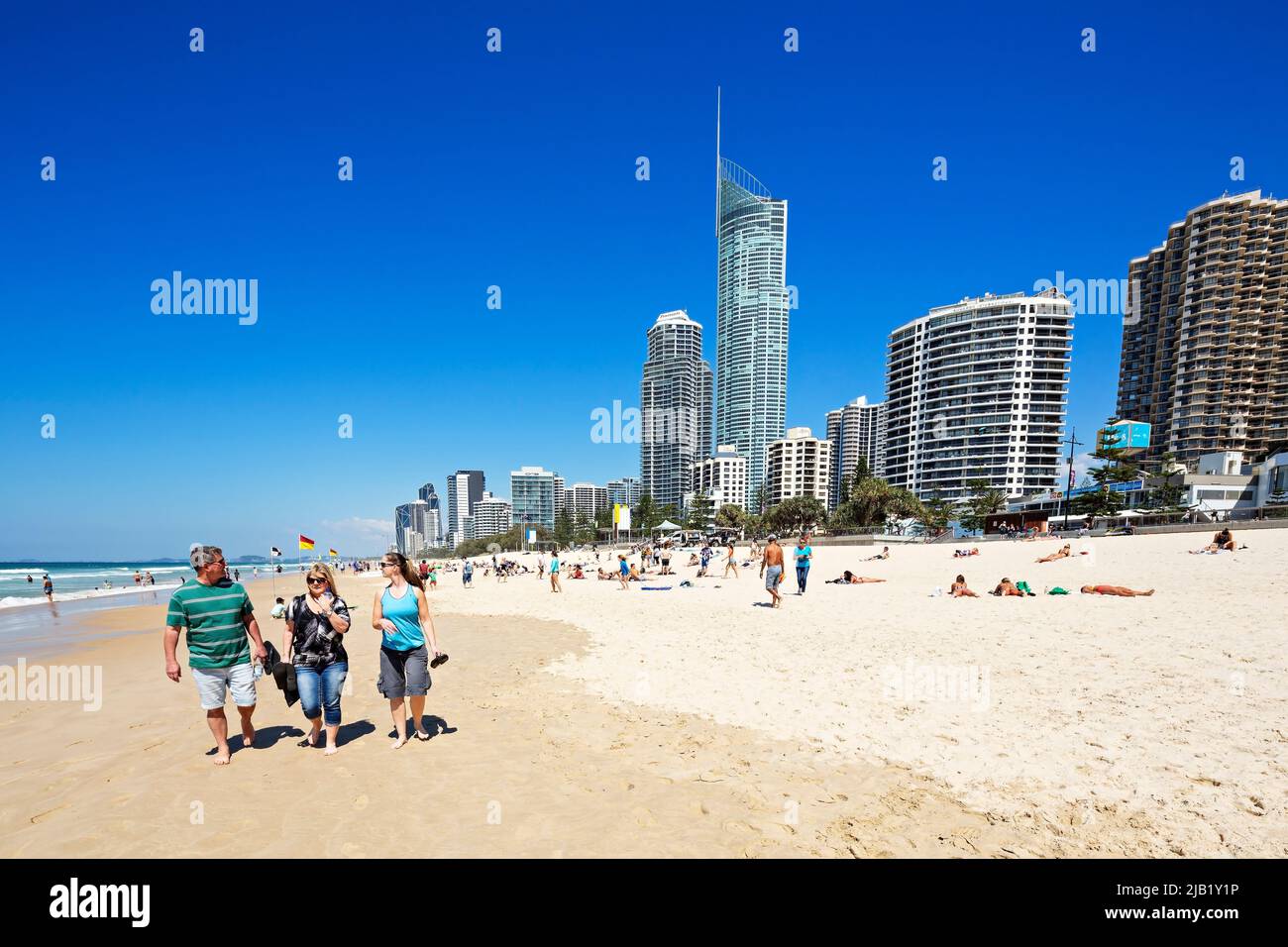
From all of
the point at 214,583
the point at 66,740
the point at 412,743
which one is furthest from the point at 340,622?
the point at 66,740

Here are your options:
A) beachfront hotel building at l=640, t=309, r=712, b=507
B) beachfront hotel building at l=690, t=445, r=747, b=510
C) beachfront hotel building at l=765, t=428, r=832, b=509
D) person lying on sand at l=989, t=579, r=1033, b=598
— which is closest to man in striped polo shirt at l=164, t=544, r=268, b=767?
person lying on sand at l=989, t=579, r=1033, b=598

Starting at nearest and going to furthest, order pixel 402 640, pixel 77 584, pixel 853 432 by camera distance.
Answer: pixel 402 640
pixel 77 584
pixel 853 432

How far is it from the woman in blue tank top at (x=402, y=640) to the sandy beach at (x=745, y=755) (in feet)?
1.80

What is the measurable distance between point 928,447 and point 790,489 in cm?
4722

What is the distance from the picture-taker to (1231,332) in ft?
306

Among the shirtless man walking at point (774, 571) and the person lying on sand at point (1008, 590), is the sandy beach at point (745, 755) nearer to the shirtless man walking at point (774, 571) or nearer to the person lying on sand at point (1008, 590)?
the person lying on sand at point (1008, 590)

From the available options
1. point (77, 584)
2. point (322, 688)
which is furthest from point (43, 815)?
point (77, 584)

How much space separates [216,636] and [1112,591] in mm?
17603

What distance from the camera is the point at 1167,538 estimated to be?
991 inches

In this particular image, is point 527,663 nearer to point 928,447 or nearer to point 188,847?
point 188,847

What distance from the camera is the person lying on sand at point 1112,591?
476 inches

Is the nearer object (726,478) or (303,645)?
(303,645)

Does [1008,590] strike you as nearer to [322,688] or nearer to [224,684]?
[322,688]

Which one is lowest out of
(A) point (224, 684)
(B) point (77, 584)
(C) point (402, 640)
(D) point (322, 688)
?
(B) point (77, 584)
